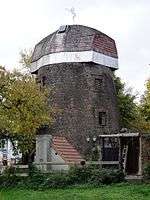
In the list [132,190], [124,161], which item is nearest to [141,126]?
[124,161]

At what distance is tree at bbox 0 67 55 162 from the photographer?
3434 cm

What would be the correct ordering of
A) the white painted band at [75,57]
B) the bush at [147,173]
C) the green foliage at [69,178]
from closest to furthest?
the green foliage at [69,178], the bush at [147,173], the white painted band at [75,57]

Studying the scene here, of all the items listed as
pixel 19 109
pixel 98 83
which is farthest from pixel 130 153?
pixel 98 83

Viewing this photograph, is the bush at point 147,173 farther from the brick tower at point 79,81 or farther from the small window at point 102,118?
the small window at point 102,118

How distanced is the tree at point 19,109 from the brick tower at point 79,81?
689 centimetres

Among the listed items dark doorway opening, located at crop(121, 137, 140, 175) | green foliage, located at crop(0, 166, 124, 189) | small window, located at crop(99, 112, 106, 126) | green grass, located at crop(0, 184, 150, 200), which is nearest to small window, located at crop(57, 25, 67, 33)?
small window, located at crop(99, 112, 106, 126)

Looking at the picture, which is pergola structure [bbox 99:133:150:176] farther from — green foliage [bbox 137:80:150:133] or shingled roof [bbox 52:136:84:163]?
green foliage [bbox 137:80:150:133]

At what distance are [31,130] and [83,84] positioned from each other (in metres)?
10.0

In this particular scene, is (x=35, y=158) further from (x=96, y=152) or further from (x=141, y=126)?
(x=141, y=126)

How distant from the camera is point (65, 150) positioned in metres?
42.5

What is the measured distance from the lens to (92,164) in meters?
31.9

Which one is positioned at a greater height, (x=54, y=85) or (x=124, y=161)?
(x=54, y=85)

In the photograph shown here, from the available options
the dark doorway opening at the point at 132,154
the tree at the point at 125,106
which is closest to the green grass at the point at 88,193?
the dark doorway opening at the point at 132,154

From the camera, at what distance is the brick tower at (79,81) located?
44.2m
